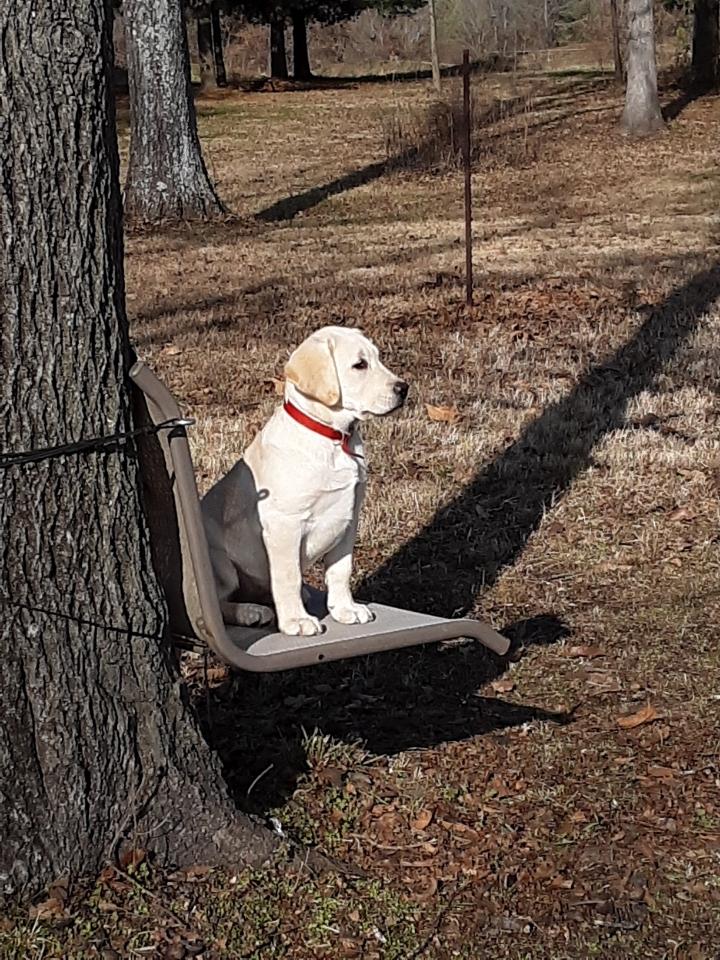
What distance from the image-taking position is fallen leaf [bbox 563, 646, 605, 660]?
15.8ft

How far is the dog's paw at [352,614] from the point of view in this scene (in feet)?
12.8

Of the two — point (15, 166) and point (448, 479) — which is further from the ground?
point (15, 166)

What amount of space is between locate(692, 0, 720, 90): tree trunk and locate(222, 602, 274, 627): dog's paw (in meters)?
25.9

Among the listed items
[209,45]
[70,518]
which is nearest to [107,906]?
[70,518]

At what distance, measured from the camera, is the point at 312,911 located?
128 inches

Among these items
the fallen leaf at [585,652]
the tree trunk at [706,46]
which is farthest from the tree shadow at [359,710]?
the tree trunk at [706,46]

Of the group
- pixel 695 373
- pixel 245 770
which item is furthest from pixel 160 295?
pixel 245 770

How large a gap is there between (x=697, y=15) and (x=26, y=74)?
27.1 m

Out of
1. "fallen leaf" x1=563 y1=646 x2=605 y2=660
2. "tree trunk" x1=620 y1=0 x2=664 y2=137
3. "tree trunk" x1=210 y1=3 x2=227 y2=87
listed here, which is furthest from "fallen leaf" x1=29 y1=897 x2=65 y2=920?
"tree trunk" x1=210 y1=3 x2=227 y2=87

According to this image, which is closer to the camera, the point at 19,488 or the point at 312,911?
the point at 19,488

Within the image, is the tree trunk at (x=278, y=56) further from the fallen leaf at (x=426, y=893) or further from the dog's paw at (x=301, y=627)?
the fallen leaf at (x=426, y=893)

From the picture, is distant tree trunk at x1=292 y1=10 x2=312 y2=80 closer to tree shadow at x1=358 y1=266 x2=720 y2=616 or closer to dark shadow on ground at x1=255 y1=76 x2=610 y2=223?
dark shadow on ground at x1=255 y1=76 x2=610 y2=223

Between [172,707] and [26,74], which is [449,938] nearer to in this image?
[172,707]

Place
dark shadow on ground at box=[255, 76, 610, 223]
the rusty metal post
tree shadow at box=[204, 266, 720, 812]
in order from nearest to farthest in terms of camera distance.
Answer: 1. tree shadow at box=[204, 266, 720, 812]
2. the rusty metal post
3. dark shadow on ground at box=[255, 76, 610, 223]
